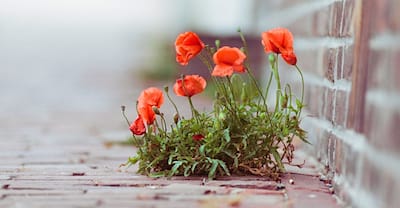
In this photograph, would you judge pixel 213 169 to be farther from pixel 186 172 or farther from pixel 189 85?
pixel 189 85

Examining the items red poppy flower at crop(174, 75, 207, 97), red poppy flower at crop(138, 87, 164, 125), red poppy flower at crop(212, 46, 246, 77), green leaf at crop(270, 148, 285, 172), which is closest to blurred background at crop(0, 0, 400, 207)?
green leaf at crop(270, 148, 285, 172)

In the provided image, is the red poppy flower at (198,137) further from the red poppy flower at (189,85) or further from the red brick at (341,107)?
the red brick at (341,107)

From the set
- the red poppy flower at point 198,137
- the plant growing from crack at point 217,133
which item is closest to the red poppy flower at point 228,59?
the plant growing from crack at point 217,133

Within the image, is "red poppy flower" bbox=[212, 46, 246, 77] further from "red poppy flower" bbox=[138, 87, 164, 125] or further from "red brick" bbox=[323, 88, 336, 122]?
"red brick" bbox=[323, 88, 336, 122]

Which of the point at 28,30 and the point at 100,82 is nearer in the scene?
the point at 100,82

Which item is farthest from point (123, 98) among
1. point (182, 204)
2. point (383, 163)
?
point (383, 163)

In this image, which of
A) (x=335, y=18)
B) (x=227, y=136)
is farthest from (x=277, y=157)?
(x=335, y=18)

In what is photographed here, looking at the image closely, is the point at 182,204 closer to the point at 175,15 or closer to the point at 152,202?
the point at 152,202
